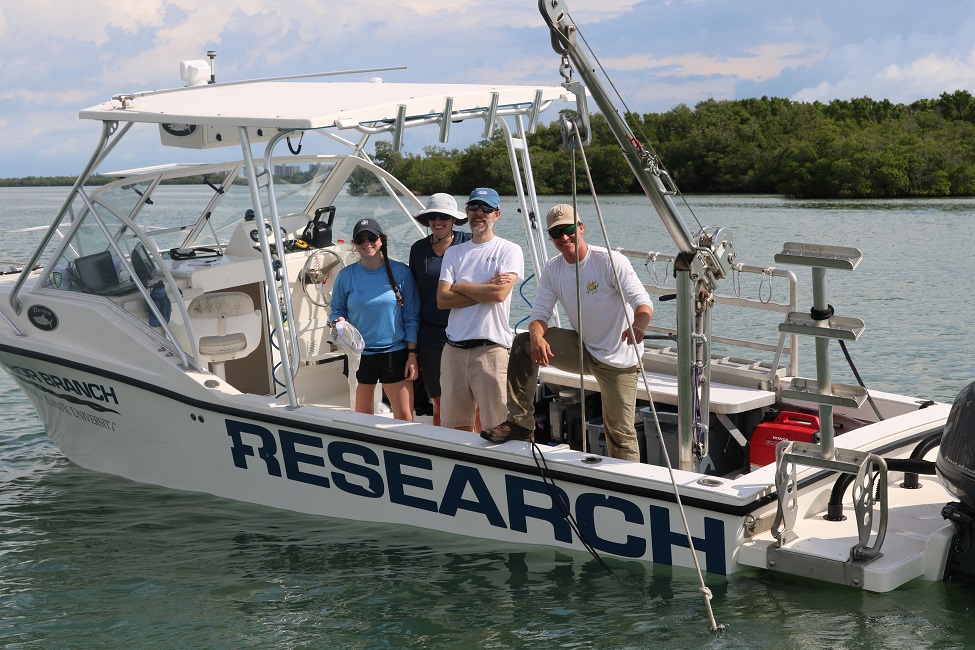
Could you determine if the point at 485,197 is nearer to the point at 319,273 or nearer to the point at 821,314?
the point at 821,314

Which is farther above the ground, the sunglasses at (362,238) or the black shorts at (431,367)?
the sunglasses at (362,238)

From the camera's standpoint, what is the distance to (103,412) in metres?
6.51

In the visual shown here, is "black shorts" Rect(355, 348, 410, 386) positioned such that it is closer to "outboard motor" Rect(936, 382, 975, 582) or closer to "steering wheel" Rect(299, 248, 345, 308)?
"steering wheel" Rect(299, 248, 345, 308)

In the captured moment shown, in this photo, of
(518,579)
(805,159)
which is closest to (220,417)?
(518,579)

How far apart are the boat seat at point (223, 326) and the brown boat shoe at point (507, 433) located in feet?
6.04

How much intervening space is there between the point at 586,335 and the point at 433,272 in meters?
1.02

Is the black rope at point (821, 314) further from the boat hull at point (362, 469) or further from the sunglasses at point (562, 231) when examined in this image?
the sunglasses at point (562, 231)

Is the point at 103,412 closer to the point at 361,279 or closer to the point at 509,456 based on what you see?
the point at 361,279

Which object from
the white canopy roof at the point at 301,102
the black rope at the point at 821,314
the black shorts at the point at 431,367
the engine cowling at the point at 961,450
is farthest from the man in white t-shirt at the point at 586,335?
the engine cowling at the point at 961,450

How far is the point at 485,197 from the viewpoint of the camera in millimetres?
5176

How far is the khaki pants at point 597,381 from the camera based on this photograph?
5031mm

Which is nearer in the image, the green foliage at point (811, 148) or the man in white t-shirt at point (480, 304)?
the man in white t-shirt at point (480, 304)

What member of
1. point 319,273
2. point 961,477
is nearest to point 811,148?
point 319,273

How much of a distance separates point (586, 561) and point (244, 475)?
214 cm
